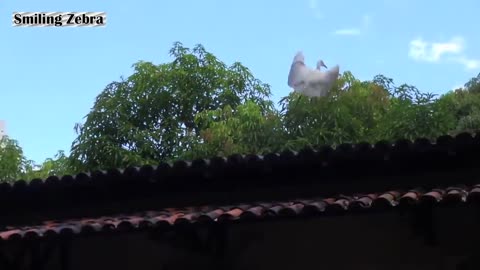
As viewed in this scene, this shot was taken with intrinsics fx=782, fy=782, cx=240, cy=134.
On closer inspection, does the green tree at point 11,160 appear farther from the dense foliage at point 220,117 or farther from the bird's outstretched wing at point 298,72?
the bird's outstretched wing at point 298,72

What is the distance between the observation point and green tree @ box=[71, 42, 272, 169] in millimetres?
16891

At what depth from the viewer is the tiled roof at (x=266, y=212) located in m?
6.32

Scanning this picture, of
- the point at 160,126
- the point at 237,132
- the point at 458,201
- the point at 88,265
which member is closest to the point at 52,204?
the point at 88,265

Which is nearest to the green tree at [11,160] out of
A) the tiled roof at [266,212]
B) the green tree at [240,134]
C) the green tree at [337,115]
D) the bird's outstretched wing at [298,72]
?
the green tree at [240,134]

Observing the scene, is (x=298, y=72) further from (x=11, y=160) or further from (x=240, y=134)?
(x=11, y=160)

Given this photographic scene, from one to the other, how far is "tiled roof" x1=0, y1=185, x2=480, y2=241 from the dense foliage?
7.74 metres

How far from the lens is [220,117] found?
16625 mm

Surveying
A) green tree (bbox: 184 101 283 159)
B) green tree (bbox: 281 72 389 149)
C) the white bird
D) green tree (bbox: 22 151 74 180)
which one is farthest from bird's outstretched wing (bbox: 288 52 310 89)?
green tree (bbox: 22 151 74 180)

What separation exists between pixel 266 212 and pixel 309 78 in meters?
8.68

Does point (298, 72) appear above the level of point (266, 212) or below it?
above

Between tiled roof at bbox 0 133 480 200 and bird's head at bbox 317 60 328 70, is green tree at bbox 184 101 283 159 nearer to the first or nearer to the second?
bird's head at bbox 317 60 328 70

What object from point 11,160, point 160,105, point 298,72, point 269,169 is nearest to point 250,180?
point 269,169

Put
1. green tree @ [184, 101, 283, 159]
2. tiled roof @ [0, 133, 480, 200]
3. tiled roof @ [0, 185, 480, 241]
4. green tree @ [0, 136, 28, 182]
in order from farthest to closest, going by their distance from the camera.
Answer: green tree @ [0, 136, 28, 182] < green tree @ [184, 101, 283, 159] < tiled roof @ [0, 133, 480, 200] < tiled roof @ [0, 185, 480, 241]

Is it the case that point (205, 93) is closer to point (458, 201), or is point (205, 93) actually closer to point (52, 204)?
point (52, 204)
